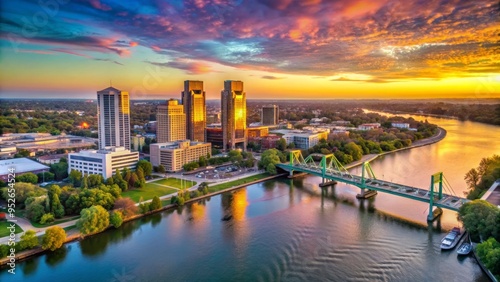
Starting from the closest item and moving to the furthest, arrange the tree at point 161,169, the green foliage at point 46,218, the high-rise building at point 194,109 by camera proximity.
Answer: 1. the green foliage at point 46,218
2. the tree at point 161,169
3. the high-rise building at point 194,109

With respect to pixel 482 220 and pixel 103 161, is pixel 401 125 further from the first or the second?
pixel 482 220

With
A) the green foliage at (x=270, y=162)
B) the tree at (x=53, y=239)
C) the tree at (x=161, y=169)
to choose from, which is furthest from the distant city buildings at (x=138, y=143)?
the tree at (x=53, y=239)

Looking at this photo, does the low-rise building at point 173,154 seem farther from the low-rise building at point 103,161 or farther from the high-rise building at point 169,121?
the high-rise building at point 169,121

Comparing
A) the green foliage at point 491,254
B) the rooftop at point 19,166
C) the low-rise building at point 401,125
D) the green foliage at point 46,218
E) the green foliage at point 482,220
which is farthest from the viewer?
the low-rise building at point 401,125

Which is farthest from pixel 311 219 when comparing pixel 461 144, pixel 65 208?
pixel 461 144

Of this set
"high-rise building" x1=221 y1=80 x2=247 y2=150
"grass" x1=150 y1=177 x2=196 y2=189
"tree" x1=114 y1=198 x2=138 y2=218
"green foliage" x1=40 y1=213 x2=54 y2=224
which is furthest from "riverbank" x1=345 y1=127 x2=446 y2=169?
"green foliage" x1=40 y1=213 x2=54 y2=224

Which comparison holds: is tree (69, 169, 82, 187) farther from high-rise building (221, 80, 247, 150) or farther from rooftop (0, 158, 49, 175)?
high-rise building (221, 80, 247, 150)
